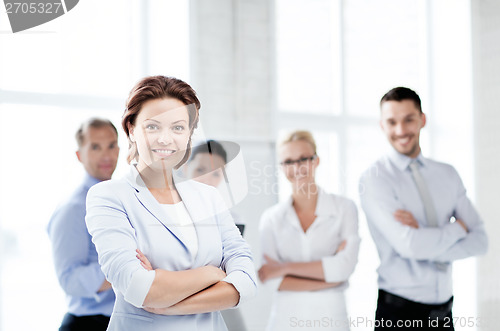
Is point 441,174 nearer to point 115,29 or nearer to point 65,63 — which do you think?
point 115,29

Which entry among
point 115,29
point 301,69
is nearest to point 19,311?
point 115,29

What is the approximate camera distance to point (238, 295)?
149 cm

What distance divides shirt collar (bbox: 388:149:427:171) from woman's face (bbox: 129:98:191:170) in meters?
1.22

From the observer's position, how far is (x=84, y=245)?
78.2 inches

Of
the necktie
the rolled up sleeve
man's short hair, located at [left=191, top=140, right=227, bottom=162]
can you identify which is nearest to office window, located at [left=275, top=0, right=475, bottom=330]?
the necktie

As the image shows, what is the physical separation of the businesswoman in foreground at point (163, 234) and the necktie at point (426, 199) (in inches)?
42.7

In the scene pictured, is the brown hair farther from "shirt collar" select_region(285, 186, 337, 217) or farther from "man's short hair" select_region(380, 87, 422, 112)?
"man's short hair" select_region(380, 87, 422, 112)

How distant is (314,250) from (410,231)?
0.44m

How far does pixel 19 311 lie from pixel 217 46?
1453 millimetres

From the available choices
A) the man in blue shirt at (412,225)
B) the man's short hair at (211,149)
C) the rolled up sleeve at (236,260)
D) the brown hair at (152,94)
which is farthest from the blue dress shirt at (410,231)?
the brown hair at (152,94)

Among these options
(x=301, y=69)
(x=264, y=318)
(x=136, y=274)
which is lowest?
(x=264, y=318)

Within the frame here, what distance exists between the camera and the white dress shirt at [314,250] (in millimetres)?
2229

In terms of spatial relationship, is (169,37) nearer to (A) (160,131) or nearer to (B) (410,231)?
(A) (160,131)

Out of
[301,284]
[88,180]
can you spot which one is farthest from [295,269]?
[88,180]
